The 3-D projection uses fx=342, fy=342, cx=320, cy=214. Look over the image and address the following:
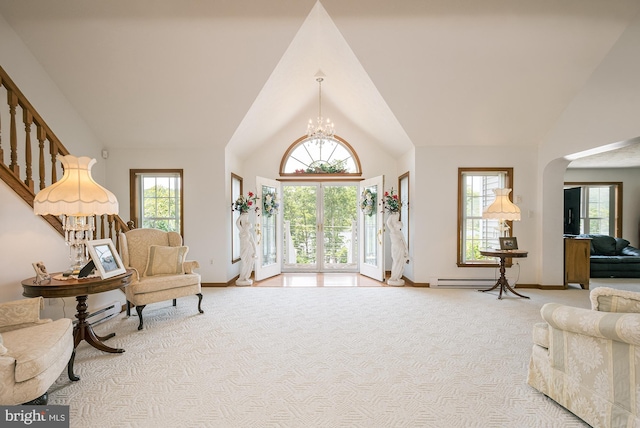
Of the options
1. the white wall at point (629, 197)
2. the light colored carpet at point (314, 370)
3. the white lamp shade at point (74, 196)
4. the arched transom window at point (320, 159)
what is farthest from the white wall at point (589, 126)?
the white lamp shade at point (74, 196)

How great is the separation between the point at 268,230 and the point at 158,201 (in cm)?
217

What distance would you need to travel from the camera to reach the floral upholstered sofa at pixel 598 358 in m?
1.84

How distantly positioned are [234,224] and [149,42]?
3.42 meters

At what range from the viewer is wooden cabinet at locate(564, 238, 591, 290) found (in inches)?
240

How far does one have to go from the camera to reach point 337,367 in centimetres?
292

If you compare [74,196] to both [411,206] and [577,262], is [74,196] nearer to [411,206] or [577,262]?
[411,206]

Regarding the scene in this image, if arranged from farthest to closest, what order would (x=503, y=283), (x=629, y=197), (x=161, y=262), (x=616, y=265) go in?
1. (x=629, y=197)
2. (x=616, y=265)
3. (x=503, y=283)
4. (x=161, y=262)

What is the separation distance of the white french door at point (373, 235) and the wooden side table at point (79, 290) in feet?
14.9

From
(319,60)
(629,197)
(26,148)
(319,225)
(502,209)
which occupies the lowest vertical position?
(319,225)

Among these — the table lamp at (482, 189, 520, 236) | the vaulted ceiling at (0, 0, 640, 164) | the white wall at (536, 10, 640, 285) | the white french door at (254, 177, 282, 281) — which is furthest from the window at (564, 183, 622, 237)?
the white french door at (254, 177, 282, 281)

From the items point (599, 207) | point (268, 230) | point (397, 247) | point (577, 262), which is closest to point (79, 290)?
point (268, 230)

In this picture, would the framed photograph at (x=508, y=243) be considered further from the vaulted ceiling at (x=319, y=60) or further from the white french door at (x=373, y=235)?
the white french door at (x=373, y=235)

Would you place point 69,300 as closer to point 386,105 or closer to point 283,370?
point 283,370

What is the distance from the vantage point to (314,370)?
2.87m
